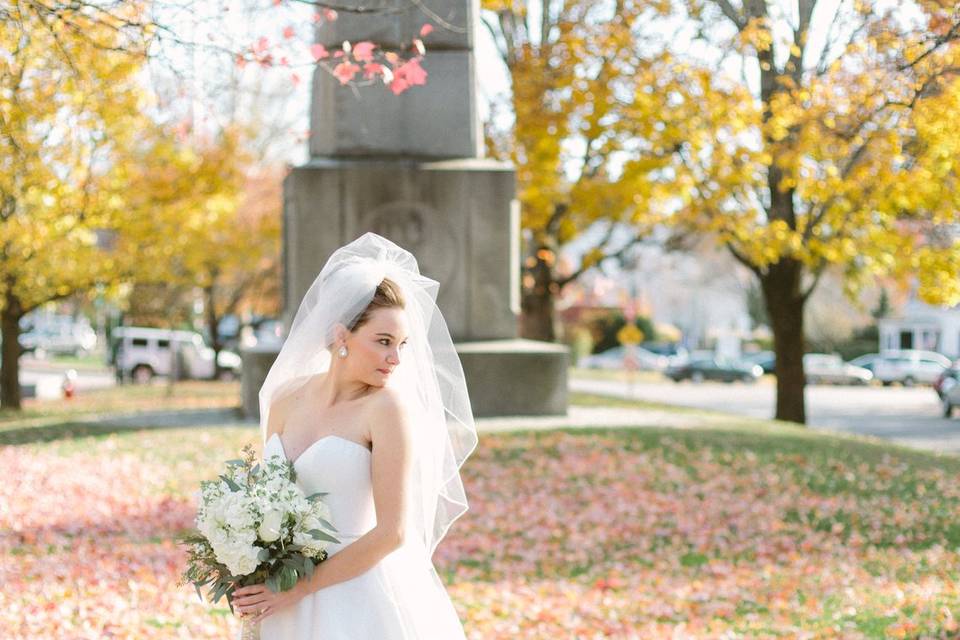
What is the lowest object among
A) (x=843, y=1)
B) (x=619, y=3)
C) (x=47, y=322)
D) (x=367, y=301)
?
(x=47, y=322)

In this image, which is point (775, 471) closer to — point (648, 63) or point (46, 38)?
point (648, 63)

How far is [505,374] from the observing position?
1419 cm

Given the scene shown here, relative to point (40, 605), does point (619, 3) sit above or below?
above

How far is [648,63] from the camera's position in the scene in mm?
17906

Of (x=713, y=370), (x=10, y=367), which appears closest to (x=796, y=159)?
(x=10, y=367)

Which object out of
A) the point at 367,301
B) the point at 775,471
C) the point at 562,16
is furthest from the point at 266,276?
the point at 367,301

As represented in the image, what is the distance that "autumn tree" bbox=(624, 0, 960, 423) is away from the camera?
1220cm

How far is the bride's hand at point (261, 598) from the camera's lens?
3324 mm

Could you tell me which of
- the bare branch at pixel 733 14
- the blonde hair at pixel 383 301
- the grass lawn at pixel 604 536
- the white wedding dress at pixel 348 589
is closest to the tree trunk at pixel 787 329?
the grass lawn at pixel 604 536

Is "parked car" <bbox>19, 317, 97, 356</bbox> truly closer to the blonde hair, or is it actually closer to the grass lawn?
the grass lawn

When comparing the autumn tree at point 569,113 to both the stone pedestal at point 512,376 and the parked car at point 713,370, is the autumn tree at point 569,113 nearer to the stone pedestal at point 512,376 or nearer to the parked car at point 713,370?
the stone pedestal at point 512,376

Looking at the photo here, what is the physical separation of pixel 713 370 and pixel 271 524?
5487cm

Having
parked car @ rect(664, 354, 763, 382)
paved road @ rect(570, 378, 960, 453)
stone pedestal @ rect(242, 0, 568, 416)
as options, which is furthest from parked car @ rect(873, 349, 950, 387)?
stone pedestal @ rect(242, 0, 568, 416)

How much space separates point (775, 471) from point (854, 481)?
803 millimetres
